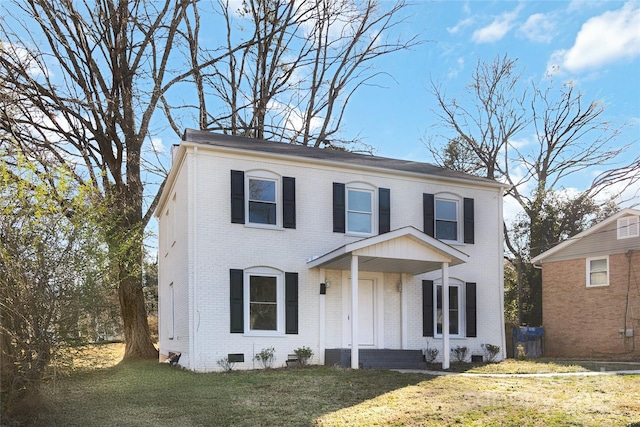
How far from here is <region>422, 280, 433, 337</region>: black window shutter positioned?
1539 centimetres

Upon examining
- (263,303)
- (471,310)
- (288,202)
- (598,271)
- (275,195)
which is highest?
(275,195)

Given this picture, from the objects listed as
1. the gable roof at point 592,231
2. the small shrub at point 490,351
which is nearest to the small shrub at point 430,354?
the small shrub at point 490,351

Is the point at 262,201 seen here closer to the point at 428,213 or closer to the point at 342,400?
the point at 428,213

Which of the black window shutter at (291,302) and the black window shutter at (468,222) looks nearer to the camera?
the black window shutter at (291,302)

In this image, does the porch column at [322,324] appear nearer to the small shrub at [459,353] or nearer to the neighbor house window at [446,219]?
the small shrub at [459,353]

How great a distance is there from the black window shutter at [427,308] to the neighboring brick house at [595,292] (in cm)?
864

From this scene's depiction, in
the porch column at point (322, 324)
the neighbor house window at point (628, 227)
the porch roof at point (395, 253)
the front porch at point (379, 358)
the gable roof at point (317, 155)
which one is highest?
the gable roof at point (317, 155)

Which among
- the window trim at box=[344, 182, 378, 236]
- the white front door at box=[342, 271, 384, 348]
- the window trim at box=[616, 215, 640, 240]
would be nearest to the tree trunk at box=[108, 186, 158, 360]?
the window trim at box=[344, 182, 378, 236]

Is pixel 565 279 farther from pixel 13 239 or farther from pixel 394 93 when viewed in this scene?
pixel 13 239

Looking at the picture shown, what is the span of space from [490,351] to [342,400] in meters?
8.67

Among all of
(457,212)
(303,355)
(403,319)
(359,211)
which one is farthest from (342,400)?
(457,212)

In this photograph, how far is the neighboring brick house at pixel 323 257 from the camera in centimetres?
1323

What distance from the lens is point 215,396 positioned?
9180mm

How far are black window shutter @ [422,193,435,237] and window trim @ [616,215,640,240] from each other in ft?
28.7
